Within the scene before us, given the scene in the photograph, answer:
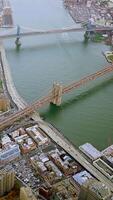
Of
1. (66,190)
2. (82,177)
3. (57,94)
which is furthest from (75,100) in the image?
(66,190)

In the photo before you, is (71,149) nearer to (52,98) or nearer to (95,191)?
(52,98)

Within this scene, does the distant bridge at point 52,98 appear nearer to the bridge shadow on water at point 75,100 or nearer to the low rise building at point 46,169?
the bridge shadow on water at point 75,100

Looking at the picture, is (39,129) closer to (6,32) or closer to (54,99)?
(54,99)

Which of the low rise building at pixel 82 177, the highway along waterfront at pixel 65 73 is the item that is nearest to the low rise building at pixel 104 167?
the low rise building at pixel 82 177

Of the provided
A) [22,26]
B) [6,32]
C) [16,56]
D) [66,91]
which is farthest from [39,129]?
[22,26]

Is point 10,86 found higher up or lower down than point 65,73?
higher up

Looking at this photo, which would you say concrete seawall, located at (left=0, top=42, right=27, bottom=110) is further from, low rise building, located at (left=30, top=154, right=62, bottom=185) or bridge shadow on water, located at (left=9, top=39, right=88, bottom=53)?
low rise building, located at (left=30, top=154, right=62, bottom=185)
